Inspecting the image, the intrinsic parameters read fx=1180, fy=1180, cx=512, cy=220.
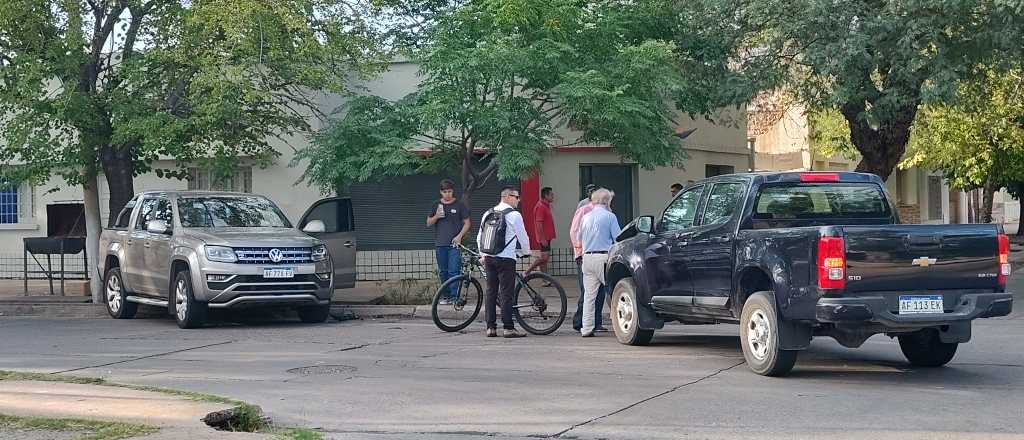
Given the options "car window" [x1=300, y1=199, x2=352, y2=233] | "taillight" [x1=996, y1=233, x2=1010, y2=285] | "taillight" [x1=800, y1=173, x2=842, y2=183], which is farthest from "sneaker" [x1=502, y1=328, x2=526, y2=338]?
"taillight" [x1=996, y1=233, x2=1010, y2=285]

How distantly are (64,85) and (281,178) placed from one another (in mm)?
6635

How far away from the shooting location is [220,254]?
14.8 m

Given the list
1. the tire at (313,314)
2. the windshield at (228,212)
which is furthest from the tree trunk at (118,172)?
the tire at (313,314)

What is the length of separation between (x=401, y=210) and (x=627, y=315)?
11124 millimetres

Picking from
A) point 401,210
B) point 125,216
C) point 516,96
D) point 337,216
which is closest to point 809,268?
point 516,96

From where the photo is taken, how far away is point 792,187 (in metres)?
10.7

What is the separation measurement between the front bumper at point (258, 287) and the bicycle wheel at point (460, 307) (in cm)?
201

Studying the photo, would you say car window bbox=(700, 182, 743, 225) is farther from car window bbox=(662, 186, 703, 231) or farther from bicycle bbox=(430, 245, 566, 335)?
bicycle bbox=(430, 245, 566, 335)

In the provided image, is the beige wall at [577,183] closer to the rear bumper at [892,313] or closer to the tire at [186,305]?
the tire at [186,305]

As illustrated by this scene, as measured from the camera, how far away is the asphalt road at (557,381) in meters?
7.86

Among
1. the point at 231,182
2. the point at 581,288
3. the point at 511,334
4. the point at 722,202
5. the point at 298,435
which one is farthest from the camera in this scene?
the point at 231,182

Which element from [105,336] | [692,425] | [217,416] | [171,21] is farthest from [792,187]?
[171,21]

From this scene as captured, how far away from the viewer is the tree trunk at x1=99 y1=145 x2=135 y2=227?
18156 mm

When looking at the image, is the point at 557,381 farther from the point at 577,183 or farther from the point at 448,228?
the point at 577,183
